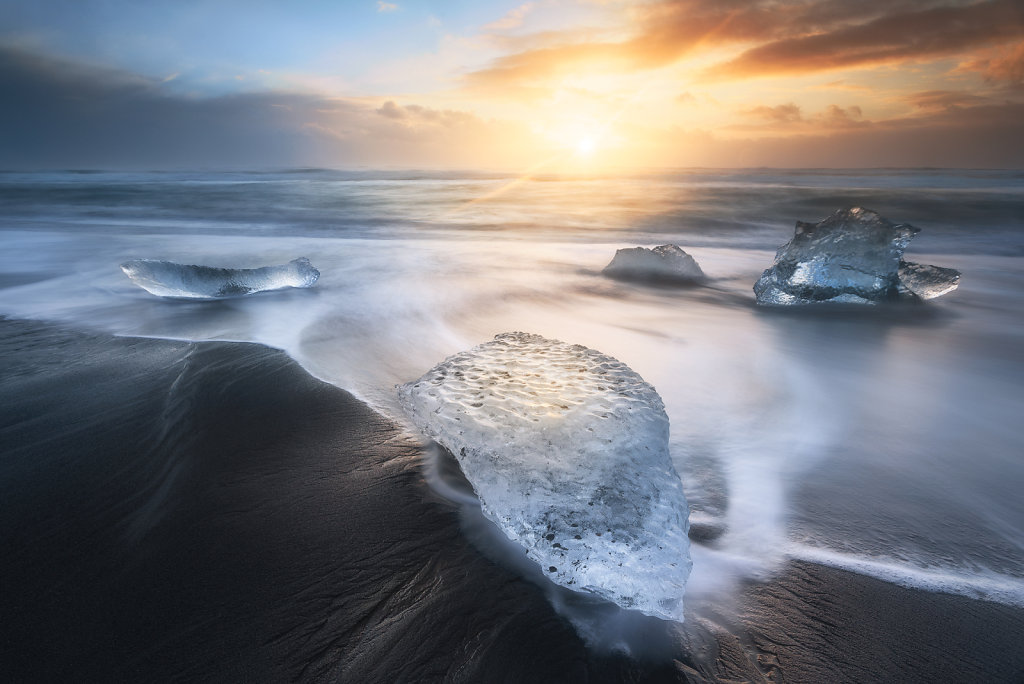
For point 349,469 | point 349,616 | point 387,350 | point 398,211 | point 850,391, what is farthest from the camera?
point 398,211

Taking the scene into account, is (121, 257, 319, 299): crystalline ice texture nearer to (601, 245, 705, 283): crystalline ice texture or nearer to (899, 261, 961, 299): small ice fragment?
(601, 245, 705, 283): crystalline ice texture

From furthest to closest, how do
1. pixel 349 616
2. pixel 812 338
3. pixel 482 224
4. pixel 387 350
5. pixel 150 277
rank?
pixel 482 224
pixel 150 277
pixel 812 338
pixel 387 350
pixel 349 616

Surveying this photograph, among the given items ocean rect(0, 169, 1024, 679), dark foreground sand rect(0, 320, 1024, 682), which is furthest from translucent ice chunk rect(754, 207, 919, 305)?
dark foreground sand rect(0, 320, 1024, 682)

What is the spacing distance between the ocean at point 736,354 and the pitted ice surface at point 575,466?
24 centimetres

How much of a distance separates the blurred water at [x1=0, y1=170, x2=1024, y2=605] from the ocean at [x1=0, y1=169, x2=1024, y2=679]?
1 cm

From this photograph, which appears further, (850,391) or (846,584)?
(850,391)

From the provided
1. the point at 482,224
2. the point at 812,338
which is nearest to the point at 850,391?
the point at 812,338

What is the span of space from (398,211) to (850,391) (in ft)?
45.9

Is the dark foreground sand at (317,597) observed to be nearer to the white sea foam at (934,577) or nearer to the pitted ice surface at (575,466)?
the white sea foam at (934,577)

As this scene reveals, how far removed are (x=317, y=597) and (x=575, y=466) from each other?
784mm

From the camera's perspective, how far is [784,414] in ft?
8.39

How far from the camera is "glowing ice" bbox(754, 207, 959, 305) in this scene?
14.2 ft

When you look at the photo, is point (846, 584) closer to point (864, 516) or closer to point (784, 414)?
point (864, 516)

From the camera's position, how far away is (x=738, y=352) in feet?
11.5
